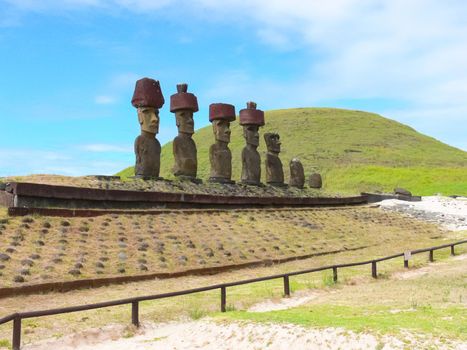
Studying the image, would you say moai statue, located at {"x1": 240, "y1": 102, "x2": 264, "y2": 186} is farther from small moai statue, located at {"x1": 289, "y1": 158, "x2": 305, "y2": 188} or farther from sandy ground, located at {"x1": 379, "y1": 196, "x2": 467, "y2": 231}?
sandy ground, located at {"x1": 379, "y1": 196, "x2": 467, "y2": 231}

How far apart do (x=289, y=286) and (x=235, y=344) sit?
4.62 m

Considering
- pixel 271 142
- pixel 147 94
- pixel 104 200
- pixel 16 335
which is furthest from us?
pixel 271 142

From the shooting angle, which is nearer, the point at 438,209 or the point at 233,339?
the point at 233,339

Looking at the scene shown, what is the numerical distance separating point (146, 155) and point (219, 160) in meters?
4.16

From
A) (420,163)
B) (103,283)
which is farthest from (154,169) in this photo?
(420,163)

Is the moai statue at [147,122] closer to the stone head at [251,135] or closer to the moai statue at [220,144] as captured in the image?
the moai statue at [220,144]

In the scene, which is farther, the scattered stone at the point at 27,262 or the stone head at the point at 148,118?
the stone head at the point at 148,118

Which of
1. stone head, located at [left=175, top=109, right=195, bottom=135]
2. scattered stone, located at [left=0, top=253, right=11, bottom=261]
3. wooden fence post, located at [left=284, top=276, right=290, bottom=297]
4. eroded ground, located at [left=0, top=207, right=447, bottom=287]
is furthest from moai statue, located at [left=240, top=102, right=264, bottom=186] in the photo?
scattered stone, located at [left=0, top=253, right=11, bottom=261]

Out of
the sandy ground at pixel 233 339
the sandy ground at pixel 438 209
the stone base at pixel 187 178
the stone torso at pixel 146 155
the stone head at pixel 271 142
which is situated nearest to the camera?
the sandy ground at pixel 233 339

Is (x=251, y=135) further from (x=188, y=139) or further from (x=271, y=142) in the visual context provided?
(x=188, y=139)

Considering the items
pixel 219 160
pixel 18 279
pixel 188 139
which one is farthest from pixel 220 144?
pixel 18 279

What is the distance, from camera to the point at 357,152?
61.4 meters

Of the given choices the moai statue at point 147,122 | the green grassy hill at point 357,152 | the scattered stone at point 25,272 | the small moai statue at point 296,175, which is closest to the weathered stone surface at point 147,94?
the moai statue at point 147,122

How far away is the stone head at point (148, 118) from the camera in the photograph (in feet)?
57.5
